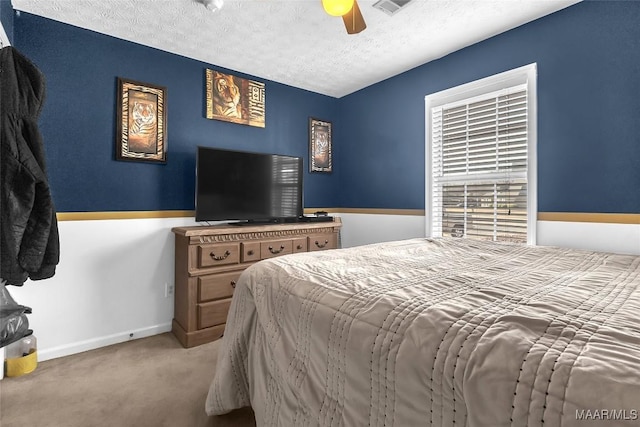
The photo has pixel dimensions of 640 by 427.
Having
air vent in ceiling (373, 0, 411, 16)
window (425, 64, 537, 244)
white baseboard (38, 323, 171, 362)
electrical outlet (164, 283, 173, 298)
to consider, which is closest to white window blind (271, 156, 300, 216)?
electrical outlet (164, 283, 173, 298)

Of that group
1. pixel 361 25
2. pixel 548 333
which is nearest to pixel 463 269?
pixel 548 333

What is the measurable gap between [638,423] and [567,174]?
7.51 feet

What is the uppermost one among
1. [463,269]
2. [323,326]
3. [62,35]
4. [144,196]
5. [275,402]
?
[62,35]

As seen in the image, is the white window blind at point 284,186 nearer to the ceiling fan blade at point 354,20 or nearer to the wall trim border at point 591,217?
the ceiling fan blade at point 354,20

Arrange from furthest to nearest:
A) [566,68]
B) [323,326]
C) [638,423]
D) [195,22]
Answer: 1. [195,22]
2. [566,68]
3. [323,326]
4. [638,423]

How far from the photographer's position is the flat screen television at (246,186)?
281cm

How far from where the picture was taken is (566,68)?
222cm

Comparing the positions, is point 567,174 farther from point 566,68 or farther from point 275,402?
point 275,402

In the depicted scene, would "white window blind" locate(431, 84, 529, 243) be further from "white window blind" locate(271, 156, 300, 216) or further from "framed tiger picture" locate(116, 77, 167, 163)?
"framed tiger picture" locate(116, 77, 167, 163)

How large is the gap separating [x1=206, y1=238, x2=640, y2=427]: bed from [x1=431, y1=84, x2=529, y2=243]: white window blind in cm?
107

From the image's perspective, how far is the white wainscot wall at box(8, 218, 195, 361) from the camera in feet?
7.69

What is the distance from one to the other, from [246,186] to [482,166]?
7.27 ft
